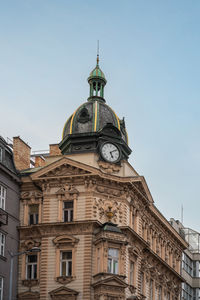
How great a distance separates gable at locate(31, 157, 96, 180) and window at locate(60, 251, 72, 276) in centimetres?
727

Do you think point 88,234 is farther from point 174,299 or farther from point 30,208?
Result: point 174,299

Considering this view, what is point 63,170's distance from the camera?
67.5 meters

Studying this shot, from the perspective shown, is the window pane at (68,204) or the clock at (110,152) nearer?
the window pane at (68,204)

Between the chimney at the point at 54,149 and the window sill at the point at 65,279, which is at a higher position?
the chimney at the point at 54,149

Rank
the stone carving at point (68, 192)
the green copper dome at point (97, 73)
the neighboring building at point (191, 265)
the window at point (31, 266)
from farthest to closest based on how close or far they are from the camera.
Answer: the neighboring building at point (191, 265), the green copper dome at point (97, 73), the stone carving at point (68, 192), the window at point (31, 266)

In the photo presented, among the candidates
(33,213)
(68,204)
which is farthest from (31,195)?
(68,204)

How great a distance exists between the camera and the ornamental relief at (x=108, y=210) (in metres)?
66.2

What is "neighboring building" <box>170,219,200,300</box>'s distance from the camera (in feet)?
317

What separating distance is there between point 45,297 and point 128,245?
371 inches

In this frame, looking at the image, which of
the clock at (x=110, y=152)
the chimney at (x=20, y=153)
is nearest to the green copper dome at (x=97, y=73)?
the clock at (x=110, y=152)

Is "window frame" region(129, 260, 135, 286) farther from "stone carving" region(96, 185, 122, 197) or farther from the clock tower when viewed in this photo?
the clock tower

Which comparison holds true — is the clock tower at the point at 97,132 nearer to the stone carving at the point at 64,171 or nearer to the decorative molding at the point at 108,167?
the decorative molding at the point at 108,167

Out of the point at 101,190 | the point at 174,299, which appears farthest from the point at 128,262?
the point at 174,299

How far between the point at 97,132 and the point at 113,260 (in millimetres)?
13012
